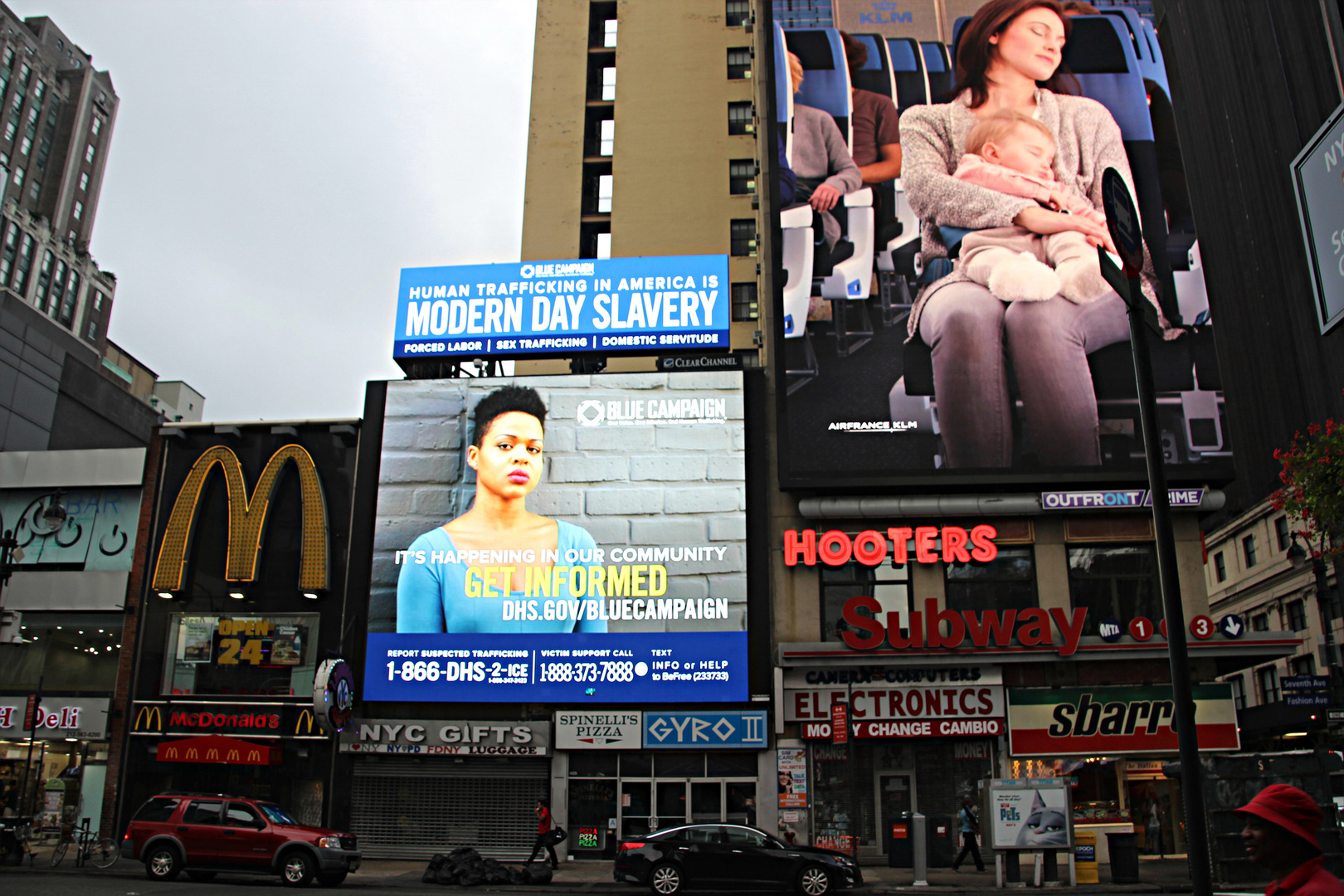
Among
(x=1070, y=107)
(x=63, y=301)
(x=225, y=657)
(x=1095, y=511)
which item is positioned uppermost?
(x=63, y=301)

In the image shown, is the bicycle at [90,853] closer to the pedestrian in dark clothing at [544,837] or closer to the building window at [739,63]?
the pedestrian in dark clothing at [544,837]

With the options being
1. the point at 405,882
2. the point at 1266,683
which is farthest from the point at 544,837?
the point at 1266,683

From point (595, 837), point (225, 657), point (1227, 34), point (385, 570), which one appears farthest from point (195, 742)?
point (1227, 34)

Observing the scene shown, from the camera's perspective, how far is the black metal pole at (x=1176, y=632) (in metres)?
8.05

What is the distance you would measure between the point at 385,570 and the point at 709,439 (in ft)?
35.3

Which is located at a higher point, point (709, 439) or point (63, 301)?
point (63, 301)

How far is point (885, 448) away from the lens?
30.6m

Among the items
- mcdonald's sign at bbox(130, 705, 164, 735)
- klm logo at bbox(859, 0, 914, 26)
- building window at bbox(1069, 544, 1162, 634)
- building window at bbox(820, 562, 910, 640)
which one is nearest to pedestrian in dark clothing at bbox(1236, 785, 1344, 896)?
building window at bbox(820, 562, 910, 640)

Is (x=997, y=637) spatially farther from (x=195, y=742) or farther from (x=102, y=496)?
(x=102, y=496)

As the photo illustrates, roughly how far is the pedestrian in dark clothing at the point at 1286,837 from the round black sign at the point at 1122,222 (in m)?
5.16

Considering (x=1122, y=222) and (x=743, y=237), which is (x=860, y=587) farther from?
(x=743, y=237)

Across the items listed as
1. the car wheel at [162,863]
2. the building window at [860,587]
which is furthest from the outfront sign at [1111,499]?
the car wheel at [162,863]

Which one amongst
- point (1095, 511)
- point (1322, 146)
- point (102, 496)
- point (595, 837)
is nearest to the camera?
point (1322, 146)

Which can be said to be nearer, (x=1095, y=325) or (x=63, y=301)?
(x=1095, y=325)
